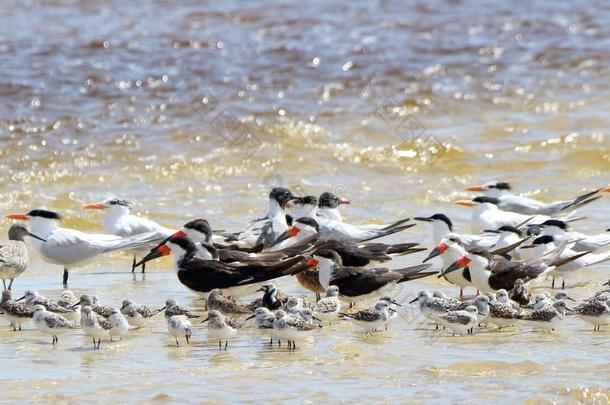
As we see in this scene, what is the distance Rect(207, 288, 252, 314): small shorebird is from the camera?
8156 mm

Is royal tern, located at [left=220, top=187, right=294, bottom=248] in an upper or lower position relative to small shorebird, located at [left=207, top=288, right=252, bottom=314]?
upper

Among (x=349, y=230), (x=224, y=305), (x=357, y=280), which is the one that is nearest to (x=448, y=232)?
(x=349, y=230)

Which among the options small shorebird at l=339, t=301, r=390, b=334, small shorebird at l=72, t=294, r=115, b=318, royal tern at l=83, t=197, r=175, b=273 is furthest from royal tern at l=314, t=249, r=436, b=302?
royal tern at l=83, t=197, r=175, b=273

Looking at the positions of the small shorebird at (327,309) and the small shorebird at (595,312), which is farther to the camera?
the small shorebird at (327,309)

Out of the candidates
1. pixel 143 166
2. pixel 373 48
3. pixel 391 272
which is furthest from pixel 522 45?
pixel 391 272

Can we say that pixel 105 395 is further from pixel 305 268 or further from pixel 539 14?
pixel 539 14

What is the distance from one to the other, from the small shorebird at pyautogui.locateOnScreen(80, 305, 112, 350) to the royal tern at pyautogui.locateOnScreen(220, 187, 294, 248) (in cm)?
311

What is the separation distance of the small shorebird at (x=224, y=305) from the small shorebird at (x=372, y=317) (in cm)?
85

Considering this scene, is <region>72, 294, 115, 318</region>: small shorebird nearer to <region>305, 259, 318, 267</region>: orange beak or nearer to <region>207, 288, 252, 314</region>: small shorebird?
<region>207, 288, 252, 314</region>: small shorebird

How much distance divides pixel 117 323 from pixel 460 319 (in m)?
2.21

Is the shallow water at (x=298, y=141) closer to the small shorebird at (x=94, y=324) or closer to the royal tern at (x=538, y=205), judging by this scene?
the small shorebird at (x=94, y=324)

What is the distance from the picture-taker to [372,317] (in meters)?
7.56

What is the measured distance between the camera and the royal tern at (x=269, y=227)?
419 inches

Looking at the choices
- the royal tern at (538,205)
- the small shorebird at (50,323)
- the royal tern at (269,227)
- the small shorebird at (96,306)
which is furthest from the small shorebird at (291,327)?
the royal tern at (538,205)
